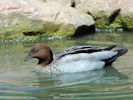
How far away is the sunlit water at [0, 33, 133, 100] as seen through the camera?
8.50m

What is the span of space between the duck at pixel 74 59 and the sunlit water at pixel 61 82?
137mm

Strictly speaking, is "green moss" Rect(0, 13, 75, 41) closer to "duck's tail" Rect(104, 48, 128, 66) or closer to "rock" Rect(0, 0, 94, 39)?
"rock" Rect(0, 0, 94, 39)

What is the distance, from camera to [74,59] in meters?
10.4

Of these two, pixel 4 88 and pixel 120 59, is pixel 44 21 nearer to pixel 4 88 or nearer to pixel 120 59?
pixel 120 59

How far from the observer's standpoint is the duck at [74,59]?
10.4 metres

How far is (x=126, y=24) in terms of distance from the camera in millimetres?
14836

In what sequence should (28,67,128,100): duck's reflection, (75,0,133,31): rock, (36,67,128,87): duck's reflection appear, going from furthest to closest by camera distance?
(75,0,133,31): rock, (36,67,128,87): duck's reflection, (28,67,128,100): duck's reflection

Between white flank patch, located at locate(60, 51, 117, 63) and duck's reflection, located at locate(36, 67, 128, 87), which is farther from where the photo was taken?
white flank patch, located at locate(60, 51, 117, 63)

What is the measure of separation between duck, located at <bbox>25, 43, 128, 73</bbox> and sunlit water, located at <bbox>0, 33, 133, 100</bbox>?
0.14 metres

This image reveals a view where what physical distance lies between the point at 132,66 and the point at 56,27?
151 inches

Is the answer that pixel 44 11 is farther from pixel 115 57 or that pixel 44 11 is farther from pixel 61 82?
pixel 61 82

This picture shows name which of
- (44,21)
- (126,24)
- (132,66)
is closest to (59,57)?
(132,66)

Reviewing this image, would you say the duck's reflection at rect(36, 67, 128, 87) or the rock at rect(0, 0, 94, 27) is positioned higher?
the rock at rect(0, 0, 94, 27)

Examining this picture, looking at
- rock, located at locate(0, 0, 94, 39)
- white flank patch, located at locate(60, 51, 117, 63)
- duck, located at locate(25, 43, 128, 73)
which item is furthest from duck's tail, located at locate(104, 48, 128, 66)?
rock, located at locate(0, 0, 94, 39)
